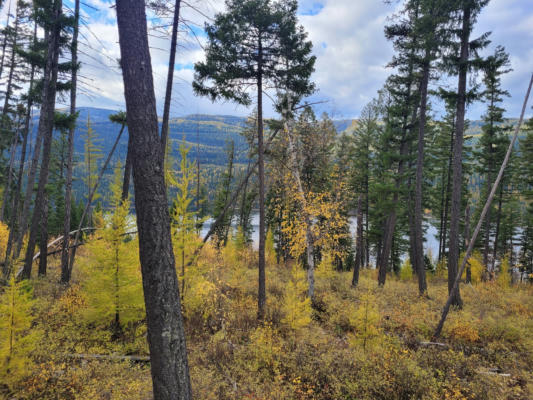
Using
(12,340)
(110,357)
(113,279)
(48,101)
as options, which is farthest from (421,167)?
(48,101)

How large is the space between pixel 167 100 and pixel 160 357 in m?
8.15

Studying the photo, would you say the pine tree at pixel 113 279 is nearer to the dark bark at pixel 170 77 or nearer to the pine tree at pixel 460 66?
the dark bark at pixel 170 77

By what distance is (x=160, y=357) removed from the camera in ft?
10.8

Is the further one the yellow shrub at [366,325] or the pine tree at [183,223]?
the pine tree at [183,223]

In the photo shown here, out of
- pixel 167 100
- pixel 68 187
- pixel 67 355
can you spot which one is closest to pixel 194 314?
pixel 67 355

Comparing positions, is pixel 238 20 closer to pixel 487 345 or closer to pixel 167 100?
pixel 167 100

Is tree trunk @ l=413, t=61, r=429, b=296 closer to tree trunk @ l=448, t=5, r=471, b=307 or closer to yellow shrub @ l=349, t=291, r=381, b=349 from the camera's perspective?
tree trunk @ l=448, t=5, r=471, b=307

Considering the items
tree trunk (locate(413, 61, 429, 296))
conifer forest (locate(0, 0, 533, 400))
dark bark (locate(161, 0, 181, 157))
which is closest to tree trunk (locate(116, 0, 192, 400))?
conifer forest (locate(0, 0, 533, 400))

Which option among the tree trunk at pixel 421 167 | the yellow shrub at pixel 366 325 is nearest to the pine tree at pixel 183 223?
the yellow shrub at pixel 366 325

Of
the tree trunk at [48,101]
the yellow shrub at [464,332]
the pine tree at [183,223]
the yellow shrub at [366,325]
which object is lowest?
the yellow shrub at [464,332]

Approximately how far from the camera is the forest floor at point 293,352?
548 cm

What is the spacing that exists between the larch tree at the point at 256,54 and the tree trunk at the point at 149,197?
6.03 m

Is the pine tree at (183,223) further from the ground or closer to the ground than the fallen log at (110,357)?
further from the ground

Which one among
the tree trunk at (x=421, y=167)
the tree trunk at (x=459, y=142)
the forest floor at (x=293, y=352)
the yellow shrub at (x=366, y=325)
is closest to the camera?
the forest floor at (x=293, y=352)
